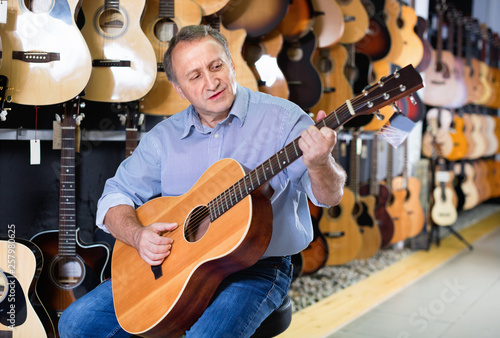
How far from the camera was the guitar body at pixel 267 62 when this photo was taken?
8.54 feet

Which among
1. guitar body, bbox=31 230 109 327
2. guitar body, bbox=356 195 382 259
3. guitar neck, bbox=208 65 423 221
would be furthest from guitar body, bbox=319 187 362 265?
guitar neck, bbox=208 65 423 221

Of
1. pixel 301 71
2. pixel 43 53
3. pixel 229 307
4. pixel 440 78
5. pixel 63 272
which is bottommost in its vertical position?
pixel 63 272

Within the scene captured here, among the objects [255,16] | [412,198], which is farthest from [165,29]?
[412,198]

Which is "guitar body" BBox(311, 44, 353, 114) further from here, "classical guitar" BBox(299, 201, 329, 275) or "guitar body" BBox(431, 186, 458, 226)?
"guitar body" BBox(431, 186, 458, 226)

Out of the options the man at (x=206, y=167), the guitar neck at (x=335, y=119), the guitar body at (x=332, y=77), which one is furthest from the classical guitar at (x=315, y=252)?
the guitar neck at (x=335, y=119)

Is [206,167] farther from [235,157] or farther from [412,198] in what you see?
[412,198]

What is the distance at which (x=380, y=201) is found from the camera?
12.5 feet

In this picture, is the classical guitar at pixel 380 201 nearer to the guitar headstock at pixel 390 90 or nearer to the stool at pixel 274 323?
the stool at pixel 274 323

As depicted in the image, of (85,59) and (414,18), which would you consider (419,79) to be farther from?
(414,18)

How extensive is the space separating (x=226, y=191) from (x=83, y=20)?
1159mm

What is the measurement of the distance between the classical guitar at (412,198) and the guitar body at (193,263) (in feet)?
9.14

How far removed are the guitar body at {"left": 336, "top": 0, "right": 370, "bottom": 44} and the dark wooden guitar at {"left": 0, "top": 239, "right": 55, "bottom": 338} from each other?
2186 millimetres

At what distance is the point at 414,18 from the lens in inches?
153

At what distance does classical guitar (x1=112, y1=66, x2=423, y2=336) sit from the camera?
1269mm
